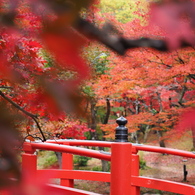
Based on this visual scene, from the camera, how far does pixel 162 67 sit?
217 inches

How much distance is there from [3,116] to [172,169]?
8.94 meters

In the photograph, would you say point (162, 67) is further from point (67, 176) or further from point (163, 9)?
point (163, 9)

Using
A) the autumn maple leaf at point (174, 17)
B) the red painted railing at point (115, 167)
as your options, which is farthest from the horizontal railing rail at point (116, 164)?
the autumn maple leaf at point (174, 17)

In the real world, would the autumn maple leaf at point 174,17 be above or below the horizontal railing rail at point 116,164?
above


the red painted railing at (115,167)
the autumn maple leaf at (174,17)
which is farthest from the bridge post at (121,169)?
the autumn maple leaf at (174,17)

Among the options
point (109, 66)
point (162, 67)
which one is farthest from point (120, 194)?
point (109, 66)

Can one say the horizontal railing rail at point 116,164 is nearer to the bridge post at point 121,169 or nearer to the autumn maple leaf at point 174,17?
the bridge post at point 121,169

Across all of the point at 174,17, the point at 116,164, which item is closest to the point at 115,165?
the point at 116,164

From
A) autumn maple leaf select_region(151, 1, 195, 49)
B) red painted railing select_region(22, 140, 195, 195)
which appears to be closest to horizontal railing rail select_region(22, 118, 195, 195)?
red painted railing select_region(22, 140, 195, 195)

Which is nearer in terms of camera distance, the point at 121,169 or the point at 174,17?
the point at 174,17

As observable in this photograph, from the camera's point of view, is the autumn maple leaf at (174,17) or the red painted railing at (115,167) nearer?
the autumn maple leaf at (174,17)

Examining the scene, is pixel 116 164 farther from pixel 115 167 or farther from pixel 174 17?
pixel 174 17

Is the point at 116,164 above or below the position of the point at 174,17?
below

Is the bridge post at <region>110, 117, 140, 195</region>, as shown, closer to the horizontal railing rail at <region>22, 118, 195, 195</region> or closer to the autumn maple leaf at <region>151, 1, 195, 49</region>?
the horizontal railing rail at <region>22, 118, 195, 195</region>
